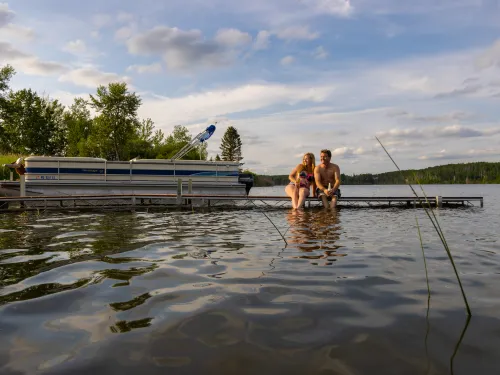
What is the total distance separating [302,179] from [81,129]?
164ft

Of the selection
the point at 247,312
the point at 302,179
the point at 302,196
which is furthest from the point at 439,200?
the point at 247,312

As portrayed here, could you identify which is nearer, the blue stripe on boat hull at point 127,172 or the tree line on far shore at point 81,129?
the blue stripe on boat hull at point 127,172

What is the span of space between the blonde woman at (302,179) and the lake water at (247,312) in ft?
25.2

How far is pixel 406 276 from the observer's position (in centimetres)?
358

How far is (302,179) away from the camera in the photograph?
12.6 metres

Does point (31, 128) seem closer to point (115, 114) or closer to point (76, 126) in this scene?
point (76, 126)

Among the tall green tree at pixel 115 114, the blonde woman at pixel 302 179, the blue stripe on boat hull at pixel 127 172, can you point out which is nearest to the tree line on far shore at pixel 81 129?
the tall green tree at pixel 115 114

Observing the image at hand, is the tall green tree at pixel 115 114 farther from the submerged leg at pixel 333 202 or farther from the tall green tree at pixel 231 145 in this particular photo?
the tall green tree at pixel 231 145

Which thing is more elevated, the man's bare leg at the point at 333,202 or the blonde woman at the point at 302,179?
the blonde woman at the point at 302,179

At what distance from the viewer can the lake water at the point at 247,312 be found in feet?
6.23

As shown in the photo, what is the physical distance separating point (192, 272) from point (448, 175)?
674ft

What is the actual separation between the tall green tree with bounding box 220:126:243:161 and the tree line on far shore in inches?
971

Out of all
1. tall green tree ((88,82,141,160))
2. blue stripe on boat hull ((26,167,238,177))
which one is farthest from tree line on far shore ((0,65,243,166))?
blue stripe on boat hull ((26,167,238,177))

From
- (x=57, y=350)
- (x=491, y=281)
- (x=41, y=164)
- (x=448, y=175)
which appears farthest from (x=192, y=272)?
(x=448, y=175)
